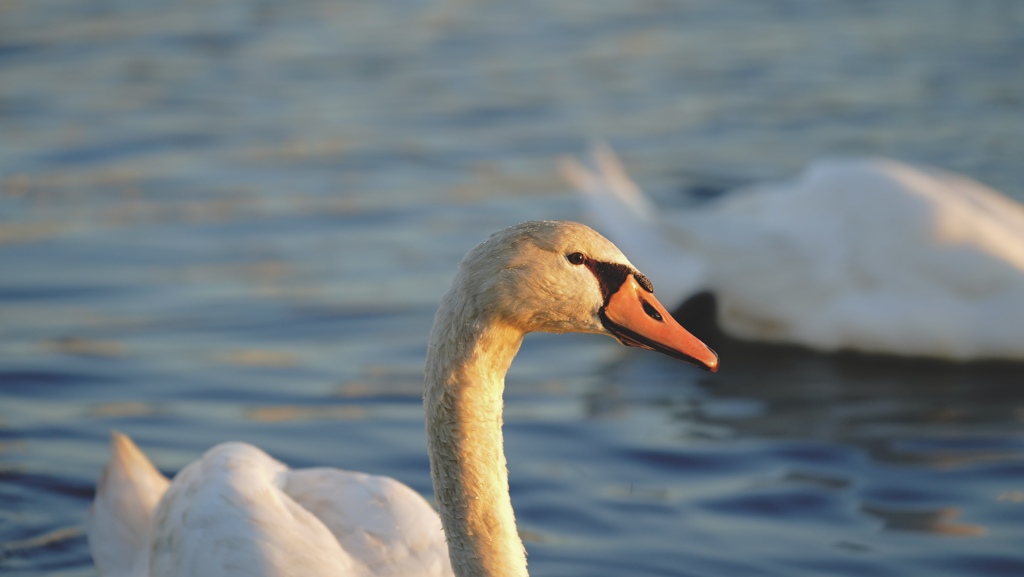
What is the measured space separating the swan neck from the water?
57.6 inches

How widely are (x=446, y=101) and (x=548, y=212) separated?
2.86 m

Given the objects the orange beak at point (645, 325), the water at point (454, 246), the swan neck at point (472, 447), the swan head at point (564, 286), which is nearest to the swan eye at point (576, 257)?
the swan head at point (564, 286)

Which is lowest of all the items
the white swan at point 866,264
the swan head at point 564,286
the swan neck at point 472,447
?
the swan neck at point 472,447

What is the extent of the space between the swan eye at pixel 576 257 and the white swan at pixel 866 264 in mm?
4040

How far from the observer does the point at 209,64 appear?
12.3 metres

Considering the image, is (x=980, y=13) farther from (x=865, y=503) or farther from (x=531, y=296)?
(x=531, y=296)

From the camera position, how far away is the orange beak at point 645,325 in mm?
3402

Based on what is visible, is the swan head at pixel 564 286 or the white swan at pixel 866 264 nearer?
the swan head at pixel 564 286

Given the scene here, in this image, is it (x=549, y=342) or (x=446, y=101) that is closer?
(x=549, y=342)

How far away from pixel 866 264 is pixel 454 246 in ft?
7.66

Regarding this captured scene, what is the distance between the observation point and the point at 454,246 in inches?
328

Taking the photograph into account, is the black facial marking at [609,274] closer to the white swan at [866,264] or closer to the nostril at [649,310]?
the nostril at [649,310]

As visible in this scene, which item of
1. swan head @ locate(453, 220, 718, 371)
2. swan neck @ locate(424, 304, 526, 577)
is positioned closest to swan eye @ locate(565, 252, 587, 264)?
swan head @ locate(453, 220, 718, 371)

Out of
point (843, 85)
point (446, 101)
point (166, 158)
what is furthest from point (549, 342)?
point (843, 85)
